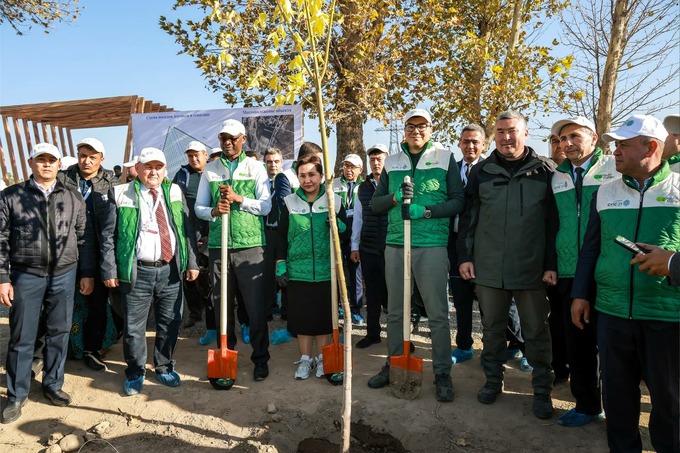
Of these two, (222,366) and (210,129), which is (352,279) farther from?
(210,129)

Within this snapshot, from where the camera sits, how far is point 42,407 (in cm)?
399

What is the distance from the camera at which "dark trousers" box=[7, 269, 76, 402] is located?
382cm

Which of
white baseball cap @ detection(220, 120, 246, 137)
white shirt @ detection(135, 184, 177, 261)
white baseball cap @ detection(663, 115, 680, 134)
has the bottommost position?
white shirt @ detection(135, 184, 177, 261)

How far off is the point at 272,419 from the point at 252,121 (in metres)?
5.64

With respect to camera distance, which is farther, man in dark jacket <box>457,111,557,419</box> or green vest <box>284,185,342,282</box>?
green vest <box>284,185,342,282</box>

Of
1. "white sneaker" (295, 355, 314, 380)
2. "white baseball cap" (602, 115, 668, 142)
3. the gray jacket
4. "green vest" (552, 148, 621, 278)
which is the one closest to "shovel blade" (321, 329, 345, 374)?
"white sneaker" (295, 355, 314, 380)

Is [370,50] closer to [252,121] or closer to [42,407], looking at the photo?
[252,121]

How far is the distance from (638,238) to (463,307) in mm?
2342

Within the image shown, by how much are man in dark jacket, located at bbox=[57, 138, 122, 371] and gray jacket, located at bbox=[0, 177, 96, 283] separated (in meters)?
0.34

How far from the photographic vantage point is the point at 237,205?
14.5 ft

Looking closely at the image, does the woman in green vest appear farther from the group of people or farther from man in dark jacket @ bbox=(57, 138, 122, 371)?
man in dark jacket @ bbox=(57, 138, 122, 371)

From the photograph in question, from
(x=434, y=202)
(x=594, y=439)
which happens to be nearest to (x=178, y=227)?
(x=434, y=202)

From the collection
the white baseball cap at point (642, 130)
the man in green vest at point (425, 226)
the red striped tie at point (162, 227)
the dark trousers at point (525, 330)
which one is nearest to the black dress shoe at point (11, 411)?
the red striped tie at point (162, 227)

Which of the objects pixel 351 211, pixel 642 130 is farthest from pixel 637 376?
pixel 351 211
